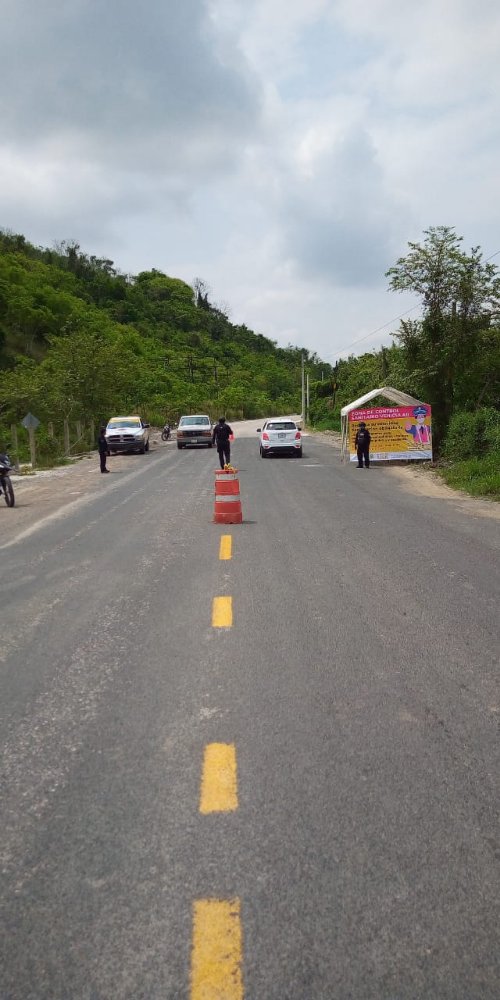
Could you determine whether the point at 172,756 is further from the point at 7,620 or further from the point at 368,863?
the point at 7,620

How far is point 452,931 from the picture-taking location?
2371 millimetres

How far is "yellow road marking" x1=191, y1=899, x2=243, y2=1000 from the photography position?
85.2 inches

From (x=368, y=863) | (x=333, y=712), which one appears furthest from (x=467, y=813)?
(x=333, y=712)

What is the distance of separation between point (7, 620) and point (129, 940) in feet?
14.2

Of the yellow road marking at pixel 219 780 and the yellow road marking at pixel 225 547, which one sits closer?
the yellow road marking at pixel 219 780

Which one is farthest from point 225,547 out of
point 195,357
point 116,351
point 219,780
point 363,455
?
point 195,357

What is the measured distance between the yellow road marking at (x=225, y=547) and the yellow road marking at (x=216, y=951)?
638 cm

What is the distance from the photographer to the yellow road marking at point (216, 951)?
85.2 inches

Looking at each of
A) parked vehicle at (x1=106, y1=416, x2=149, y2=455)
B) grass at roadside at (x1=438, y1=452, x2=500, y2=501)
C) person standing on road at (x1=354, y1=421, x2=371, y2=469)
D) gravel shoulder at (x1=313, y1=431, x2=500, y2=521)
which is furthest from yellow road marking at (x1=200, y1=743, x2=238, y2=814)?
parked vehicle at (x1=106, y1=416, x2=149, y2=455)

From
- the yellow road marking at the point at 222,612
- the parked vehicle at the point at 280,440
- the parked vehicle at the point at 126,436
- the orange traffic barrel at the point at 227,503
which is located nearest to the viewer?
the yellow road marking at the point at 222,612

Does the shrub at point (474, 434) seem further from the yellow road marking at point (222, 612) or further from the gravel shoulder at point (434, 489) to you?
the yellow road marking at point (222, 612)

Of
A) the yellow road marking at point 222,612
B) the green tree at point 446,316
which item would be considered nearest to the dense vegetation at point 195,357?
the green tree at point 446,316

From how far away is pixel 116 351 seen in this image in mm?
40062

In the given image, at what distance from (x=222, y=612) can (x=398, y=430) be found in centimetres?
1880
